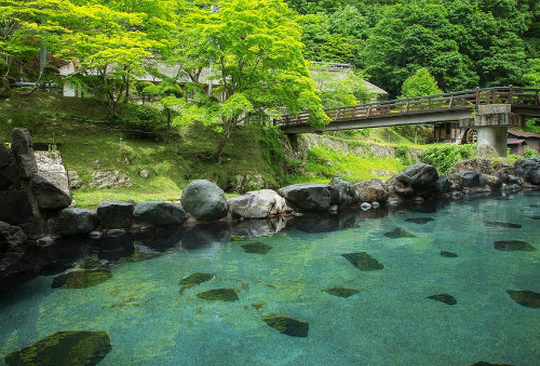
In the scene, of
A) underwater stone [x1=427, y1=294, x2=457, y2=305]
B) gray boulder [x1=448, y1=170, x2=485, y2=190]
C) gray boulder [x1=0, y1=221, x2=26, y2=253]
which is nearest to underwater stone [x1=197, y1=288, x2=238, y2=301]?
underwater stone [x1=427, y1=294, x2=457, y2=305]

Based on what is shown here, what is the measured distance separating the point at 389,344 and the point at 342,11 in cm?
5237

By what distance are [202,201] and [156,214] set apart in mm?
1442

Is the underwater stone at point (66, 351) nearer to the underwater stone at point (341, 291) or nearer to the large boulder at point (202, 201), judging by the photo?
the underwater stone at point (341, 291)

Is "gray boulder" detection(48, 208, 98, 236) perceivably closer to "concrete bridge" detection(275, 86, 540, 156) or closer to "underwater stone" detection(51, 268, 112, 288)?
"underwater stone" detection(51, 268, 112, 288)

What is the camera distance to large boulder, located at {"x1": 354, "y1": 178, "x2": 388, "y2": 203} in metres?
14.2

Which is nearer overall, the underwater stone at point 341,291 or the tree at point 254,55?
the underwater stone at point 341,291

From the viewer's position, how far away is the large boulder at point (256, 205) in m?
11.5

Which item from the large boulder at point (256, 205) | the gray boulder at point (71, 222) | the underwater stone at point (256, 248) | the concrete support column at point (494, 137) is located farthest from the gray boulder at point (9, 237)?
the concrete support column at point (494, 137)

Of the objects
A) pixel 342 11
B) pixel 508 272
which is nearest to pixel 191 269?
pixel 508 272

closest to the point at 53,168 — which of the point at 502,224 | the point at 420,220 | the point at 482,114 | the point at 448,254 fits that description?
the point at 448,254

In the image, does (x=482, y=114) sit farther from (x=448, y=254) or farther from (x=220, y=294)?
(x=220, y=294)

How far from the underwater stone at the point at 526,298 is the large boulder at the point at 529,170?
1750 cm

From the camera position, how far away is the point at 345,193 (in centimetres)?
1352

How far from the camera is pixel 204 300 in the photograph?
18.5 feet
